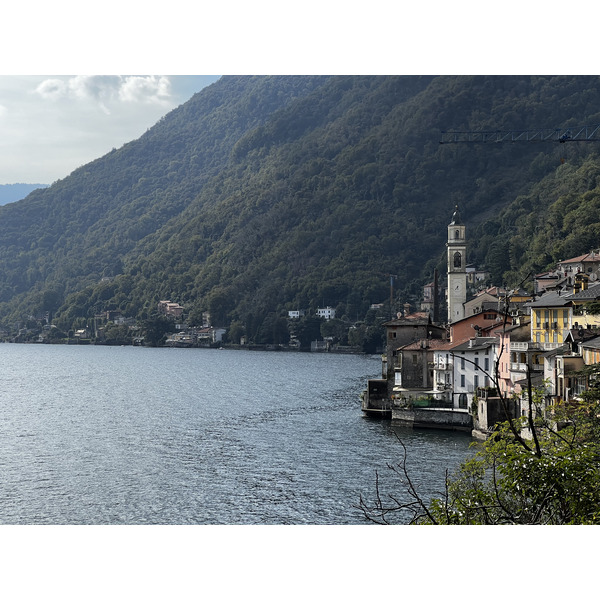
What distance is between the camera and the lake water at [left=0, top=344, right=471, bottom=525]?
76.1 feet

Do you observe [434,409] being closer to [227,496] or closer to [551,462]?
[227,496]

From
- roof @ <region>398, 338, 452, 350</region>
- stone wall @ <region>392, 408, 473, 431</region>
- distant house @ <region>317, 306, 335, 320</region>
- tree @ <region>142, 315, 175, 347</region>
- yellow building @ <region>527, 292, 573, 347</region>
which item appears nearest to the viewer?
yellow building @ <region>527, 292, 573, 347</region>

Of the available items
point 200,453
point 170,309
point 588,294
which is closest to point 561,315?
point 588,294

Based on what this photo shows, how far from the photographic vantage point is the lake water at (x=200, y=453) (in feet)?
76.1

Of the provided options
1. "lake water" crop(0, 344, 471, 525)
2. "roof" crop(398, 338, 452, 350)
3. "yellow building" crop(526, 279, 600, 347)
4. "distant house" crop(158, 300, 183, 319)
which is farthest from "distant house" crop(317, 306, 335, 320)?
"yellow building" crop(526, 279, 600, 347)

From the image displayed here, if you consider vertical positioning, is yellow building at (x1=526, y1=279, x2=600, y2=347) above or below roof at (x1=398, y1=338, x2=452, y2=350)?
above

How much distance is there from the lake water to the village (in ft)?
4.83

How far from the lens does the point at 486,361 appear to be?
39.2 metres

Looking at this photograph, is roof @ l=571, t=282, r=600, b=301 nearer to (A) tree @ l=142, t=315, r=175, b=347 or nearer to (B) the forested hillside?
(B) the forested hillside

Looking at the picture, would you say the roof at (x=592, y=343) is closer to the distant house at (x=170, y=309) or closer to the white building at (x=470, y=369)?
the white building at (x=470, y=369)

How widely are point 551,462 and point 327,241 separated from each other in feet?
476

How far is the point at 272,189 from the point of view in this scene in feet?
579

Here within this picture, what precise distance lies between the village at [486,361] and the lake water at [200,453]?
1472mm
